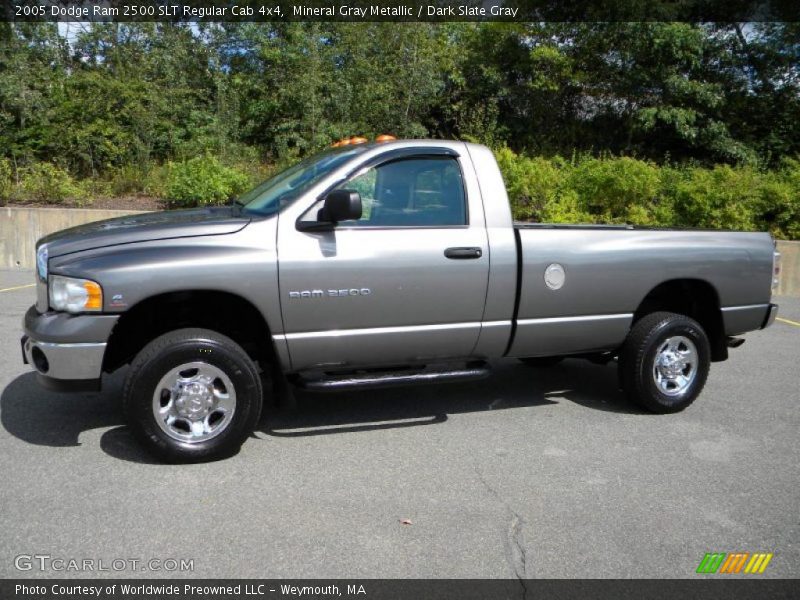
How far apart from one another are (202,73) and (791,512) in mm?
17508

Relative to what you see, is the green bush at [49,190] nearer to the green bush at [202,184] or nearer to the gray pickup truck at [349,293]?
the green bush at [202,184]

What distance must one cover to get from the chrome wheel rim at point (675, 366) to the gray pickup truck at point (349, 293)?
1 centimetres

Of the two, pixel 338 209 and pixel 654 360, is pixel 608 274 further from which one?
pixel 338 209

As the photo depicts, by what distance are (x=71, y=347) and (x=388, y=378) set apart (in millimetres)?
1871

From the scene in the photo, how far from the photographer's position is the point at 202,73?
1848 cm

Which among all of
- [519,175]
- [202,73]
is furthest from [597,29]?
[202,73]

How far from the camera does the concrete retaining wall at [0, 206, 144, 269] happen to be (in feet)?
41.7

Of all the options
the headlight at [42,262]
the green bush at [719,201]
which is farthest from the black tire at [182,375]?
the green bush at [719,201]

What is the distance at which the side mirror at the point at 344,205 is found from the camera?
4336 mm

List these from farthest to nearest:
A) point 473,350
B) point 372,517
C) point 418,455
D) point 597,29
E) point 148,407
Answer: point 597,29, point 473,350, point 418,455, point 148,407, point 372,517

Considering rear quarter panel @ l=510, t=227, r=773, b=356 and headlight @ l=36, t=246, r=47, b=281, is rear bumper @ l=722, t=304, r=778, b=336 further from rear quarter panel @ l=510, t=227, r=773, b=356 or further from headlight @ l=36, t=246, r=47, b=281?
headlight @ l=36, t=246, r=47, b=281

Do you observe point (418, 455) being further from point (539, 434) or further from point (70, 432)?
point (70, 432)

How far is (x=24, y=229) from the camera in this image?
12.8 meters
